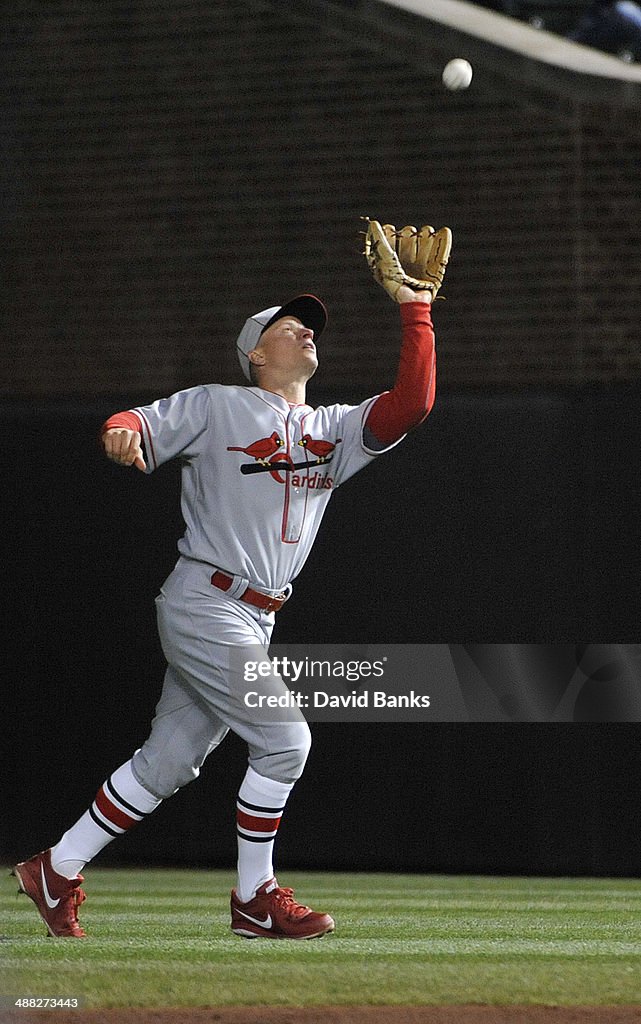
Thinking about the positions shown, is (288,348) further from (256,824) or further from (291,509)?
(256,824)

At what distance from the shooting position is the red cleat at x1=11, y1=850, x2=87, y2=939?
295cm

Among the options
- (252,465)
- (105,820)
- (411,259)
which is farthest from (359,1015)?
(411,259)

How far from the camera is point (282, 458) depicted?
9.72 feet

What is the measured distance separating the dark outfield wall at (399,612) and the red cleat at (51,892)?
1.59m

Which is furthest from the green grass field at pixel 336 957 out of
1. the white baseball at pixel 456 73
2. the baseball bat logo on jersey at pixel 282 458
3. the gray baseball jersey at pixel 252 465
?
the white baseball at pixel 456 73

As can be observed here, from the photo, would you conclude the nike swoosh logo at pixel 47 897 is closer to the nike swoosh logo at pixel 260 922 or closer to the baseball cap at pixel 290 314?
the nike swoosh logo at pixel 260 922

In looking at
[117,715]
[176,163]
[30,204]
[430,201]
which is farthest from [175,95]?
[117,715]

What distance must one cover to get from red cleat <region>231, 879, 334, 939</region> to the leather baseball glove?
123 centimetres

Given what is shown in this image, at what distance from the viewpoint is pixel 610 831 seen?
15.3 ft

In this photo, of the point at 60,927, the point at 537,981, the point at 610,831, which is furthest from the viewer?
the point at 610,831

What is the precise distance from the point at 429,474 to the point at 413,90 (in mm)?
1557

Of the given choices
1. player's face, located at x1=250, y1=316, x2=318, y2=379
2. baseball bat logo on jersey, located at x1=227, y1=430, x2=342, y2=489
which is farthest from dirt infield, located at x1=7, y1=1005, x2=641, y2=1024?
player's face, located at x1=250, y1=316, x2=318, y2=379

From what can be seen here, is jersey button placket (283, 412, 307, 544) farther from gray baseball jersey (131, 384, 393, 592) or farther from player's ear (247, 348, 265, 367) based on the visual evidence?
player's ear (247, 348, 265, 367)

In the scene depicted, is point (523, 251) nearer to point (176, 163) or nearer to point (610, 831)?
point (176, 163)
